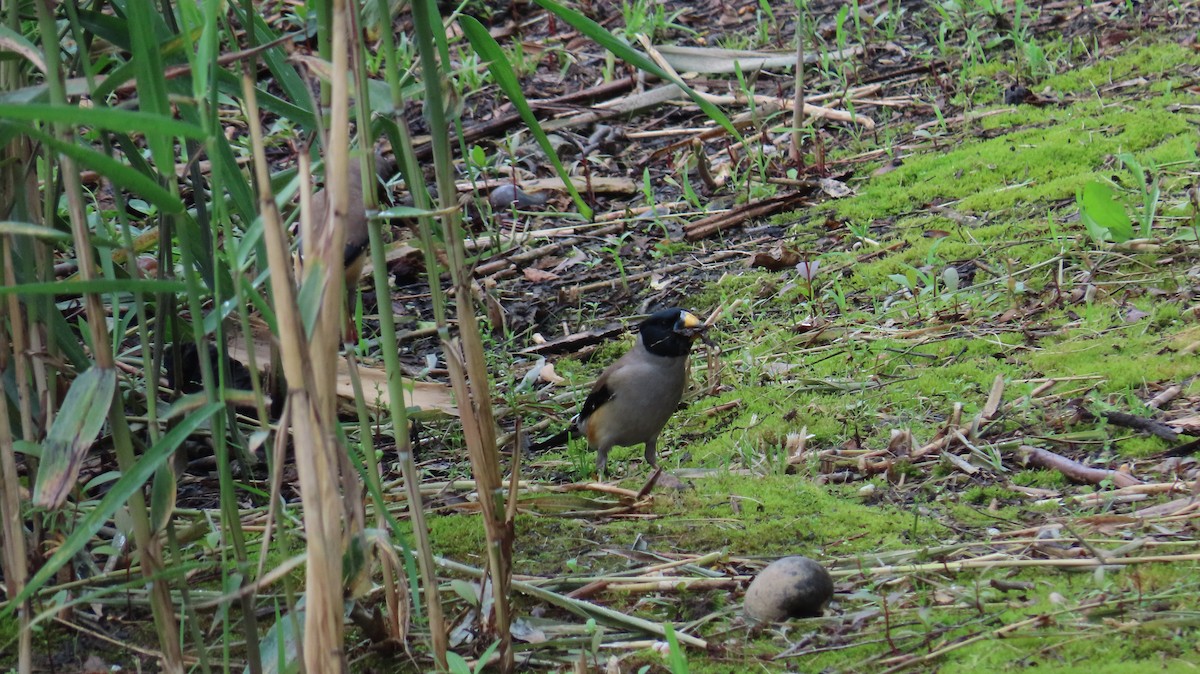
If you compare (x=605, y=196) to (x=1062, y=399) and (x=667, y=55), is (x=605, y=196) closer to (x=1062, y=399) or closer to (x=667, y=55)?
(x=667, y=55)

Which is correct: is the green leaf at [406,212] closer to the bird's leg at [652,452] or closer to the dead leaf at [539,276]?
the bird's leg at [652,452]

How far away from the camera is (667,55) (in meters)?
8.80

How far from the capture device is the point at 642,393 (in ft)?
16.2

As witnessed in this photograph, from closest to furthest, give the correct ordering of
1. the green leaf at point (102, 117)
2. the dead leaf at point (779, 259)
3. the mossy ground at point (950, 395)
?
the green leaf at point (102, 117)
the mossy ground at point (950, 395)
the dead leaf at point (779, 259)

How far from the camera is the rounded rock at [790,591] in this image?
2.75 metres

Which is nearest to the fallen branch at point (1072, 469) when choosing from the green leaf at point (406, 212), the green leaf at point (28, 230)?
the green leaf at point (406, 212)

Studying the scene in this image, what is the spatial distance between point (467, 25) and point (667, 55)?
662 centimetres

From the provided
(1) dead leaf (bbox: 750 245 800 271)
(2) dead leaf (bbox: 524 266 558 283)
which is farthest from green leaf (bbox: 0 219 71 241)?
(2) dead leaf (bbox: 524 266 558 283)

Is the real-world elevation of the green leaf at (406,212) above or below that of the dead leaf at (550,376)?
above

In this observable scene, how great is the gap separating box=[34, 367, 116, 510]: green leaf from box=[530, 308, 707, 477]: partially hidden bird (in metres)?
2.92

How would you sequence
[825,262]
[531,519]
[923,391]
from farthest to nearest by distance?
[825,262]
[923,391]
[531,519]

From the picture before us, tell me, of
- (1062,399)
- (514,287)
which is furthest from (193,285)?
(514,287)

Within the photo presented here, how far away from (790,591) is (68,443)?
4.99 feet

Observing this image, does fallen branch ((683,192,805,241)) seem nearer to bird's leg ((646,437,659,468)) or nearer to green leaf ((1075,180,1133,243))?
bird's leg ((646,437,659,468))
